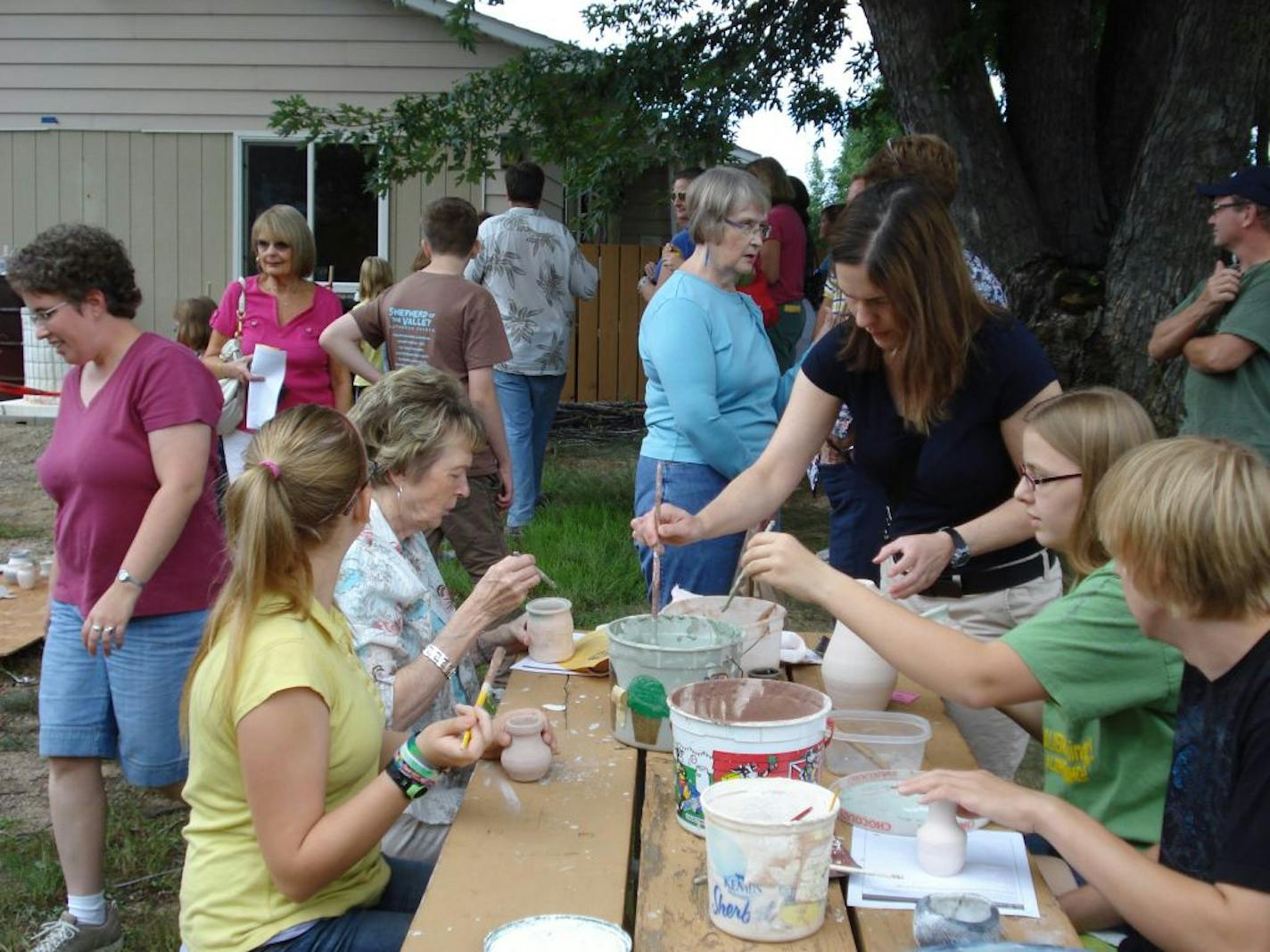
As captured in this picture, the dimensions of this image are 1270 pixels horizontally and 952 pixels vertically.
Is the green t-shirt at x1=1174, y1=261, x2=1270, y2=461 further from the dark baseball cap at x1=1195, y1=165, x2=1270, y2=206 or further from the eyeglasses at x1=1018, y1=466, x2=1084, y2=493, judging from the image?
the eyeglasses at x1=1018, y1=466, x2=1084, y2=493

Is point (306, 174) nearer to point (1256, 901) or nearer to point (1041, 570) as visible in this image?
point (1041, 570)

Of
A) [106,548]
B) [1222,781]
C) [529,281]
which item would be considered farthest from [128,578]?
[529,281]

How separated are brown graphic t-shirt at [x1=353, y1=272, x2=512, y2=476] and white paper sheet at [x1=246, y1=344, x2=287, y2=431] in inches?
13.6

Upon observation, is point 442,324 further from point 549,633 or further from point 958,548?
point 958,548

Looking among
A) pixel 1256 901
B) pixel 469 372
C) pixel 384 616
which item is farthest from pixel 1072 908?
pixel 469 372


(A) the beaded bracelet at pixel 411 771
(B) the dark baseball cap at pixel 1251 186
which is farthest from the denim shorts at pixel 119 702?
(B) the dark baseball cap at pixel 1251 186

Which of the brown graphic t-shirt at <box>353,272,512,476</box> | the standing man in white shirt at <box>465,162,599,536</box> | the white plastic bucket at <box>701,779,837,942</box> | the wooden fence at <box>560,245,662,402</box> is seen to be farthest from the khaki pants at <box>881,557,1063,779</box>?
the wooden fence at <box>560,245,662,402</box>

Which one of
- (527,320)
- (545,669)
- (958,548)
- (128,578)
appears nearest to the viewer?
(958,548)

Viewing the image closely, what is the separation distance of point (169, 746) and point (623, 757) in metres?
1.39

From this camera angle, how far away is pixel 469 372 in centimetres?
499

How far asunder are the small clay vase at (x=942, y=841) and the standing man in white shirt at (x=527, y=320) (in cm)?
522

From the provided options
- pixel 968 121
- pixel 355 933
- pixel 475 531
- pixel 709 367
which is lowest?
pixel 355 933

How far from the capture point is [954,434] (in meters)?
2.85

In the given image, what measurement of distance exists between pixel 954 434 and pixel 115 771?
3131 millimetres
